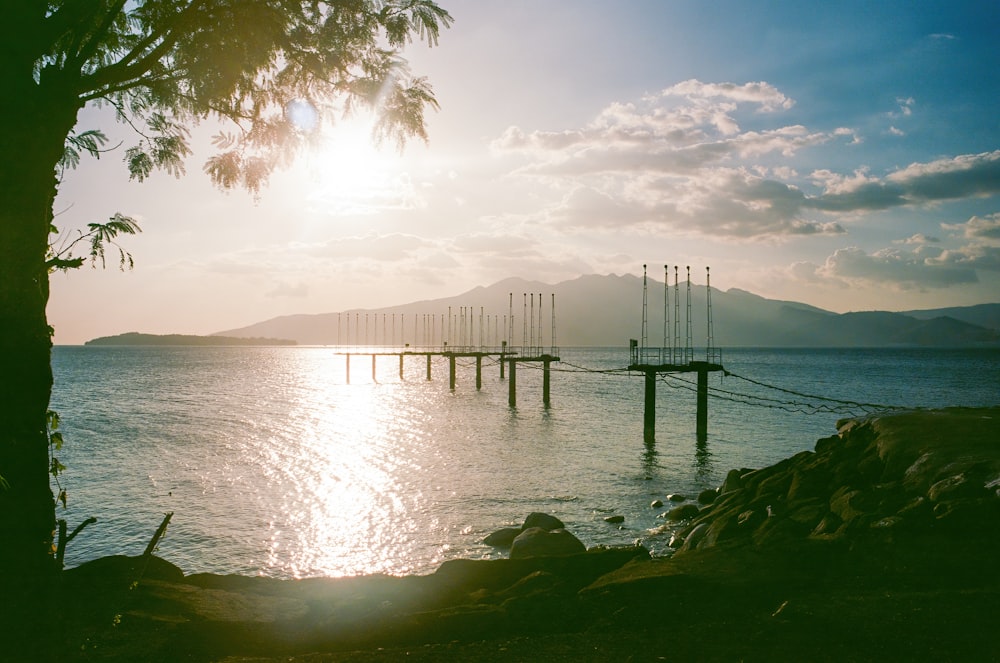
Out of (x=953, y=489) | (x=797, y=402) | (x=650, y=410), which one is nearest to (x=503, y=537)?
(x=953, y=489)

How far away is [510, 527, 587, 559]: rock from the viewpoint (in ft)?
42.9

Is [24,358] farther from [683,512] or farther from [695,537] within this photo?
[683,512]

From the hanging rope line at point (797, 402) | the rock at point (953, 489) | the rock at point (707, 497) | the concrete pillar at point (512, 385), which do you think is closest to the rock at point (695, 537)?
the rock at point (953, 489)

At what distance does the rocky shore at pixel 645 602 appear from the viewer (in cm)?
630

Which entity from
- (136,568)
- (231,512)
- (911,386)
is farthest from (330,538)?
(911,386)

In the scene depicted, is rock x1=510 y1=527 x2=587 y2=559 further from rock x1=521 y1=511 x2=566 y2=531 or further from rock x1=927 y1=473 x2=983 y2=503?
rock x1=927 y1=473 x2=983 y2=503

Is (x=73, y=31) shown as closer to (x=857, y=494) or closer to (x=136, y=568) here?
(x=136, y=568)

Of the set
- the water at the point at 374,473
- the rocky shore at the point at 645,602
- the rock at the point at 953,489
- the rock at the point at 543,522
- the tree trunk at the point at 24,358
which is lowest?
the water at the point at 374,473

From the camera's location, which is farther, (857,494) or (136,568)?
(857,494)

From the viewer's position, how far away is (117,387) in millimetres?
79125

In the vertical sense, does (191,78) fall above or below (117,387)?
above

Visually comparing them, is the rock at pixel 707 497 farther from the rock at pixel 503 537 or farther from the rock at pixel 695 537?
the rock at pixel 503 537

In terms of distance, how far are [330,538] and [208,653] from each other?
9817mm

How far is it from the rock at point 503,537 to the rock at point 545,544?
5.47 feet
